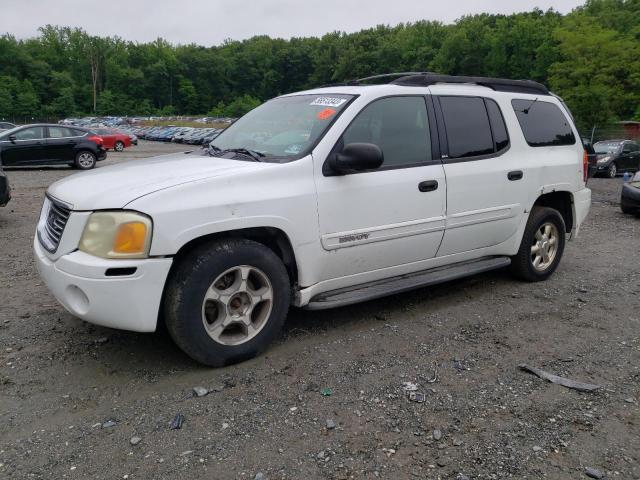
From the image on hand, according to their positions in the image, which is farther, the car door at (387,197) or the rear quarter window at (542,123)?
the rear quarter window at (542,123)

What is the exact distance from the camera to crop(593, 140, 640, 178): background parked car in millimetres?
18953

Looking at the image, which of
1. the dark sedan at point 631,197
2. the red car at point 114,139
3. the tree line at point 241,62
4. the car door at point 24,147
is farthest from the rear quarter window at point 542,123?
the tree line at point 241,62

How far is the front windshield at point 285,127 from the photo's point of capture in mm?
3854

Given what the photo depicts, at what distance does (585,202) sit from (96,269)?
4.90m

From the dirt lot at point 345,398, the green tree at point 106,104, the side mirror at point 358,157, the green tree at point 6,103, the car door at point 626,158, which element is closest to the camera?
the dirt lot at point 345,398

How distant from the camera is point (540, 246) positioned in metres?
5.44

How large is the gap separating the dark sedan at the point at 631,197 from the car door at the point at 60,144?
1532 cm

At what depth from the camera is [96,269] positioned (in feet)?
10.0

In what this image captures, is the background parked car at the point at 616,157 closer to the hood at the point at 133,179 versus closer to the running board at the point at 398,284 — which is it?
the running board at the point at 398,284

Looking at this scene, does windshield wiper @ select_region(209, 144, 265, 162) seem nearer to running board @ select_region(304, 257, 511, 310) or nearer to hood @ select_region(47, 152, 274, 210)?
hood @ select_region(47, 152, 274, 210)

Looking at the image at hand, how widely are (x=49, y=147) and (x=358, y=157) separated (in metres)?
15.7

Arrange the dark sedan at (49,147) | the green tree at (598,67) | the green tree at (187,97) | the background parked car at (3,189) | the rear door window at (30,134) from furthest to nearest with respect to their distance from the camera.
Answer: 1. the green tree at (187,97)
2. the green tree at (598,67)
3. the rear door window at (30,134)
4. the dark sedan at (49,147)
5. the background parked car at (3,189)

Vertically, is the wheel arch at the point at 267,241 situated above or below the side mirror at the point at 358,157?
below

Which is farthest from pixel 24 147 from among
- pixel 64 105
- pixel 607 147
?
pixel 64 105
